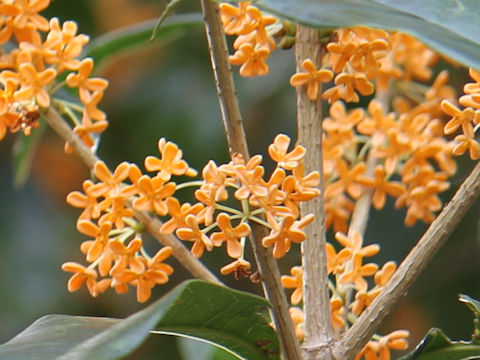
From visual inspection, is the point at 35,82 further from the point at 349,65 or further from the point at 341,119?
the point at 341,119

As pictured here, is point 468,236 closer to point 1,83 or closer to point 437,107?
point 437,107

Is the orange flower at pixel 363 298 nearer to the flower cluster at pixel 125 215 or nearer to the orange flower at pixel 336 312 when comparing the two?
the orange flower at pixel 336 312

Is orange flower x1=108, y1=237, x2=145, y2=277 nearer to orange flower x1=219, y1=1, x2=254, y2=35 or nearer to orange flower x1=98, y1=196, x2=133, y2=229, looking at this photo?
orange flower x1=98, y1=196, x2=133, y2=229

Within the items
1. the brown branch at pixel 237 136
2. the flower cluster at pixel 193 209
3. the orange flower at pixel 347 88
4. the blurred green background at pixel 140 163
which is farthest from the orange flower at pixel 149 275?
the blurred green background at pixel 140 163

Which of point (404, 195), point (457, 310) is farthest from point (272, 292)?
point (457, 310)

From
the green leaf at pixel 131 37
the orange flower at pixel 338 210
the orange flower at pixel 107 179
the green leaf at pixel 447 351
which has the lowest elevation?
the green leaf at pixel 447 351

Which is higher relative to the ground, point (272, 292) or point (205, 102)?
Result: point (205, 102)

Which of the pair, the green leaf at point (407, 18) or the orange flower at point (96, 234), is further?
the orange flower at point (96, 234)
